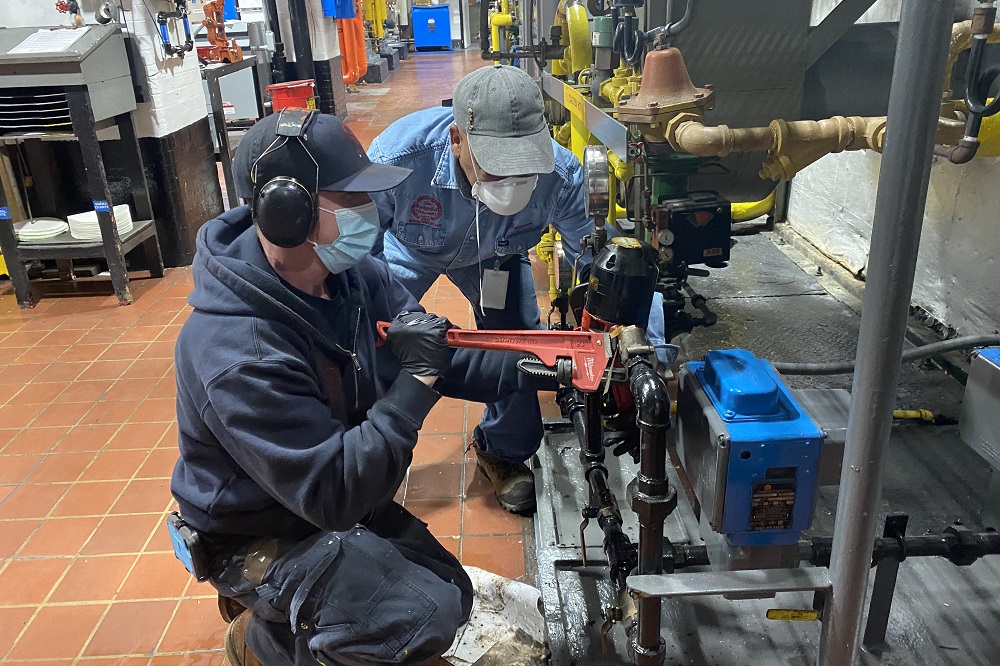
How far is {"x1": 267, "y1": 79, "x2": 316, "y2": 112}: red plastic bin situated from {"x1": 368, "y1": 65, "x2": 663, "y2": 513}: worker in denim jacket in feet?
16.0

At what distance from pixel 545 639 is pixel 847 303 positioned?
2.45 metres

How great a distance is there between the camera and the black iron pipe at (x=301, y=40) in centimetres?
801

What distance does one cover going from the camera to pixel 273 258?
4.80 ft

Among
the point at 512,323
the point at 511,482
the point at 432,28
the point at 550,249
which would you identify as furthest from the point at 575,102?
the point at 432,28

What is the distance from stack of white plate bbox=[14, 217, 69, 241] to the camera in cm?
420

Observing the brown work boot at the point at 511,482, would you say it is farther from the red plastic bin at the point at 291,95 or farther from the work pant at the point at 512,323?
the red plastic bin at the point at 291,95

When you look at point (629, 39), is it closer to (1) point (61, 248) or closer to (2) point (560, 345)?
(2) point (560, 345)

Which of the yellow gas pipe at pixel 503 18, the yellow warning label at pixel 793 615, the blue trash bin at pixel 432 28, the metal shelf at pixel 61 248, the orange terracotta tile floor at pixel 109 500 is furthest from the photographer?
the blue trash bin at pixel 432 28

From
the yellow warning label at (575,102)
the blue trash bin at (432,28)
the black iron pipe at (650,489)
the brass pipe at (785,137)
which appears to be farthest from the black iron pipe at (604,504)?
the blue trash bin at (432,28)

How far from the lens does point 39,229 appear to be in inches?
166

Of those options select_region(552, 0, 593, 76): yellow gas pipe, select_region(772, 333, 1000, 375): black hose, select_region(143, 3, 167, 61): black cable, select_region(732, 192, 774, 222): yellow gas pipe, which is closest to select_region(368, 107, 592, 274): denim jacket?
select_region(772, 333, 1000, 375): black hose

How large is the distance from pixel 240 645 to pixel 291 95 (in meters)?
5.99

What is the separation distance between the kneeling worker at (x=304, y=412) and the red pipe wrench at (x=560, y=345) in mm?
62

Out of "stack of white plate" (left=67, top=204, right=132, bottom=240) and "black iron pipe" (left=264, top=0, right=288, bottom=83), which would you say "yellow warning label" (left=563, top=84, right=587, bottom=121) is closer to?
"stack of white plate" (left=67, top=204, right=132, bottom=240)
